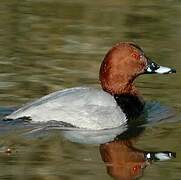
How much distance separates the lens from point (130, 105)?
9633 mm

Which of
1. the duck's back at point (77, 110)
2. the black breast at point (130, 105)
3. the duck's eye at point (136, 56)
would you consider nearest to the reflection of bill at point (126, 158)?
the duck's back at point (77, 110)

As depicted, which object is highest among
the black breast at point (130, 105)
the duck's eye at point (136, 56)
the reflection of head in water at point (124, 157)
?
the duck's eye at point (136, 56)

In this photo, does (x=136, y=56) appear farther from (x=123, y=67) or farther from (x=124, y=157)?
(x=124, y=157)

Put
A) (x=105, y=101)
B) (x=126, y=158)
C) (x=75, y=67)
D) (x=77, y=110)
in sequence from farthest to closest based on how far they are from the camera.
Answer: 1. (x=75, y=67)
2. (x=105, y=101)
3. (x=77, y=110)
4. (x=126, y=158)

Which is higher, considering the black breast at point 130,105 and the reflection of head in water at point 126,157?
the black breast at point 130,105

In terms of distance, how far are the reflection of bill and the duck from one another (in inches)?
18.3

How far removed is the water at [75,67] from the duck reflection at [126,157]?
0.06ft

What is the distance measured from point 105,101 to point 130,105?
497 millimetres

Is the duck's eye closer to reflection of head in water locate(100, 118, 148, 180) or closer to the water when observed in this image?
the water

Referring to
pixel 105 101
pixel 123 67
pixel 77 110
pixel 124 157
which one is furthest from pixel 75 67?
pixel 124 157

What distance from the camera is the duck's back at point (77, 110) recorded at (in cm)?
894

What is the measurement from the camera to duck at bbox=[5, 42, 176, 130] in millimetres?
8953

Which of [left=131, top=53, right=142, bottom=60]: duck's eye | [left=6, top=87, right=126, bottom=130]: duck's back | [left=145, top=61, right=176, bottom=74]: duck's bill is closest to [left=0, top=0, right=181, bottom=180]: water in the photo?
[left=6, top=87, right=126, bottom=130]: duck's back

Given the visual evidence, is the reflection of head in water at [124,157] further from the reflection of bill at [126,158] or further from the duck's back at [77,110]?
the duck's back at [77,110]
